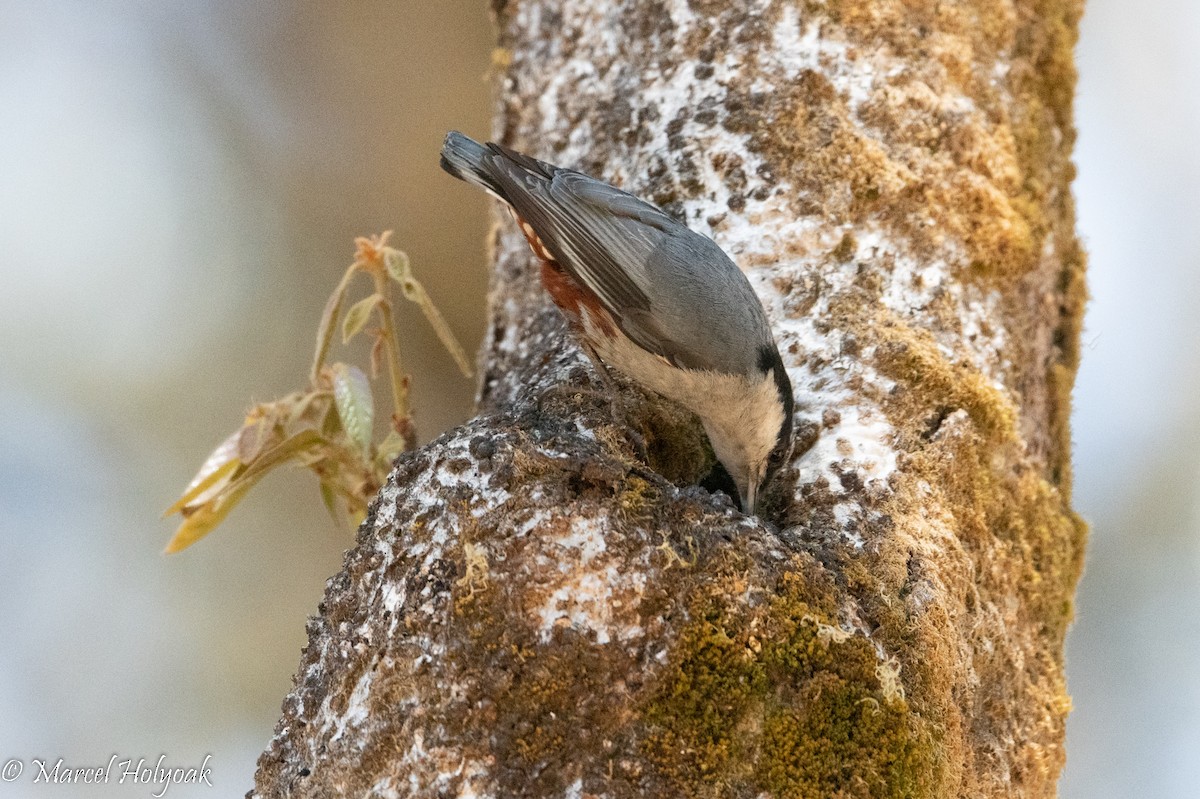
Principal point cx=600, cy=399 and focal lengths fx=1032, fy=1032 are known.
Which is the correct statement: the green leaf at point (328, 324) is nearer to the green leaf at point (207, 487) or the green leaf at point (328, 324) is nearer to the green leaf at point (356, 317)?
the green leaf at point (356, 317)

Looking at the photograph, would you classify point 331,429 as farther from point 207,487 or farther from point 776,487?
point 776,487

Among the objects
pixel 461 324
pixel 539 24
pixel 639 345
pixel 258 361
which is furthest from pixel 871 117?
pixel 258 361

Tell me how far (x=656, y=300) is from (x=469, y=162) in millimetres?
585

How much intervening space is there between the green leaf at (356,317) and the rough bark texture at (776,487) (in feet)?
1.26

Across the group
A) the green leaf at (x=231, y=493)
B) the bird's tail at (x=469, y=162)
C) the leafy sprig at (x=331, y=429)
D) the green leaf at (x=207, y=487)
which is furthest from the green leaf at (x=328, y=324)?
the bird's tail at (x=469, y=162)

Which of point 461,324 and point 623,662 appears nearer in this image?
point 623,662

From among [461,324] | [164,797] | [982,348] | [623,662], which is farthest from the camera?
[461,324]

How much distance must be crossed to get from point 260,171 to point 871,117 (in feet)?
10.1

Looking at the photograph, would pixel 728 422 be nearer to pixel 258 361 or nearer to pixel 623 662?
pixel 623 662

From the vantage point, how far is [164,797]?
11.3ft

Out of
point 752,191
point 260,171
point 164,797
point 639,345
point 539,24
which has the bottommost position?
point 164,797

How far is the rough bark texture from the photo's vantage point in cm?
157

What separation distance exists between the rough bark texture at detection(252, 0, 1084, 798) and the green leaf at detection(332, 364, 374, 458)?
33cm

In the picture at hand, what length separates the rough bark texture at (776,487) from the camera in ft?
5.14
